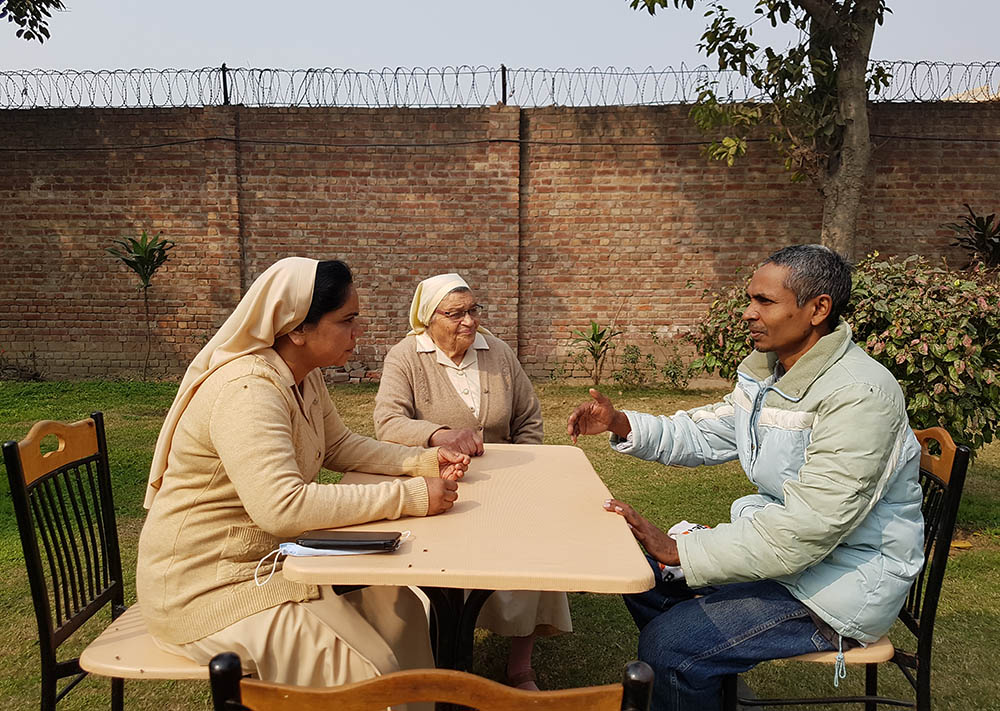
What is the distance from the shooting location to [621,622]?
3.58 m

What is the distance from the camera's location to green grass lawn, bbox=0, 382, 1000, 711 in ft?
9.79

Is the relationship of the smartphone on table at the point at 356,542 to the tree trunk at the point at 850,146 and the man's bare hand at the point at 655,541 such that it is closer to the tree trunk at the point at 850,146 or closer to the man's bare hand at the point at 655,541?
the man's bare hand at the point at 655,541

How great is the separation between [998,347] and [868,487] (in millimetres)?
2899

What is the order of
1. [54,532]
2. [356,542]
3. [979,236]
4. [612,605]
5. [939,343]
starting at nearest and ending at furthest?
[356,542] < [54,532] < [612,605] < [939,343] < [979,236]

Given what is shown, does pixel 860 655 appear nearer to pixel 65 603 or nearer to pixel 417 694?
pixel 417 694

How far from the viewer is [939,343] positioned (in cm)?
409

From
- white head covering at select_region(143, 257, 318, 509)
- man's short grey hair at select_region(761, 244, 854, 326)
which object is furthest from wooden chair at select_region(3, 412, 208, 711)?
man's short grey hair at select_region(761, 244, 854, 326)

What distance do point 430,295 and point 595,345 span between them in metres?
5.82

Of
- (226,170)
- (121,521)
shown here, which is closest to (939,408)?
(121,521)

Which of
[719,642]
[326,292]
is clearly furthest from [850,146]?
[326,292]

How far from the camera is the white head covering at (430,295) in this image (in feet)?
11.0

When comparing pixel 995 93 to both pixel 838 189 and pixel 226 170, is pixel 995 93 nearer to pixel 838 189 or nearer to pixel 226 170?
pixel 838 189

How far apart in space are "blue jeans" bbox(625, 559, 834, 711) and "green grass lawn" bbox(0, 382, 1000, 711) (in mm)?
1049

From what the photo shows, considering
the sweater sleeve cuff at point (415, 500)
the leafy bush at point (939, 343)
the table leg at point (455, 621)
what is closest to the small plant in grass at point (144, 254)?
the leafy bush at point (939, 343)
